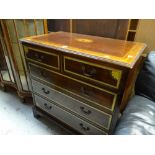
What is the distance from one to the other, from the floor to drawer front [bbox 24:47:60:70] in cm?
68

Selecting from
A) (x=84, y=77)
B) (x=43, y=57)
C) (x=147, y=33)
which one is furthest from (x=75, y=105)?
(x=147, y=33)

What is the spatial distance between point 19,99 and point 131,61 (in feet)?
5.51

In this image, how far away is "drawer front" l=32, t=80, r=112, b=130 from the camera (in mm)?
942

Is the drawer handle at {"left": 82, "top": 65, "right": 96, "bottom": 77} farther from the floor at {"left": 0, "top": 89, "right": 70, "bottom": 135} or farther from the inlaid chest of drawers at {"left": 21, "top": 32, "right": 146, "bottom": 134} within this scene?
the floor at {"left": 0, "top": 89, "right": 70, "bottom": 135}

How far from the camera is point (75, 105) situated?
1.06 metres

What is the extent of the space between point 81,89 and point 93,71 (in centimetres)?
20

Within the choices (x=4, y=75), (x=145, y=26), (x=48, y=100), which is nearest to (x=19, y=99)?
(x=4, y=75)

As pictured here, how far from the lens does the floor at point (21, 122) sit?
1.41 meters

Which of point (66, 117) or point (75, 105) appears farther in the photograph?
point (66, 117)

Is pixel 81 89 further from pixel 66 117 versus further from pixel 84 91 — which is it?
pixel 66 117

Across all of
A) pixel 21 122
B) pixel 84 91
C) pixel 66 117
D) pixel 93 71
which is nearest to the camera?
pixel 93 71

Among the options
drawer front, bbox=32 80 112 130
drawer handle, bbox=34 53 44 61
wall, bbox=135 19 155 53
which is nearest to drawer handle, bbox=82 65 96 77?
drawer front, bbox=32 80 112 130
